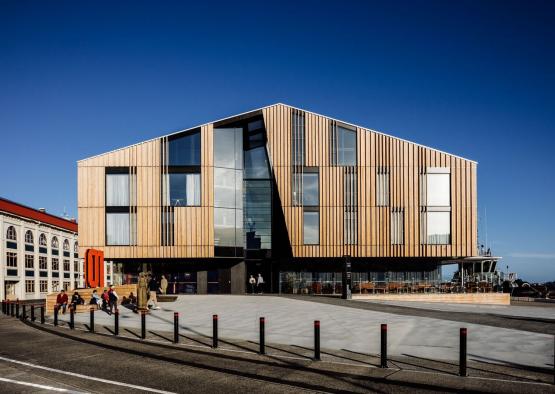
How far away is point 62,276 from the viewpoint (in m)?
75.9

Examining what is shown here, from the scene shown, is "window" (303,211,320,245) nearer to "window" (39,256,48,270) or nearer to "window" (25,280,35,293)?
"window" (25,280,35,293)

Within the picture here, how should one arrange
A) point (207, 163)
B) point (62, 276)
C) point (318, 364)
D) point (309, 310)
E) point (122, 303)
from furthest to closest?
point (62, 276), point (207, 163), point (122, 303), point (309, 310), point (318, 364)

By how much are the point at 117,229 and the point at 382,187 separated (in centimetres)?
2013

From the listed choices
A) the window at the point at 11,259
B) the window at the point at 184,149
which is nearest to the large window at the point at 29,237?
the window at the point at 11,259

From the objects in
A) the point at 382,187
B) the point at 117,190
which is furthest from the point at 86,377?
the point at 382,187

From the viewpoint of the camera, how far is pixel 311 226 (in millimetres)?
43062

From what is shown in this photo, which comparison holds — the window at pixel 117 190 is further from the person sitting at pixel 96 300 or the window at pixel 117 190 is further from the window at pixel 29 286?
the window at pixel 29 286

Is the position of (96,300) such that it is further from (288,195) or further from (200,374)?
(200,374)

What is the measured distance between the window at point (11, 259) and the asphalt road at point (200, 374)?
47902 millimetres

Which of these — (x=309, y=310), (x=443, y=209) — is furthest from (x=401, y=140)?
(x=309, y=310)

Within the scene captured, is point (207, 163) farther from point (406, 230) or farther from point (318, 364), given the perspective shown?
point (318, 364)

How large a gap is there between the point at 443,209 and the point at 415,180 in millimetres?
3017

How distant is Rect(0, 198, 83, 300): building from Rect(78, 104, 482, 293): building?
22150 mm

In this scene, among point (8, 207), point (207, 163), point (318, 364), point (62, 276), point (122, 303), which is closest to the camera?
point (318, 364)
